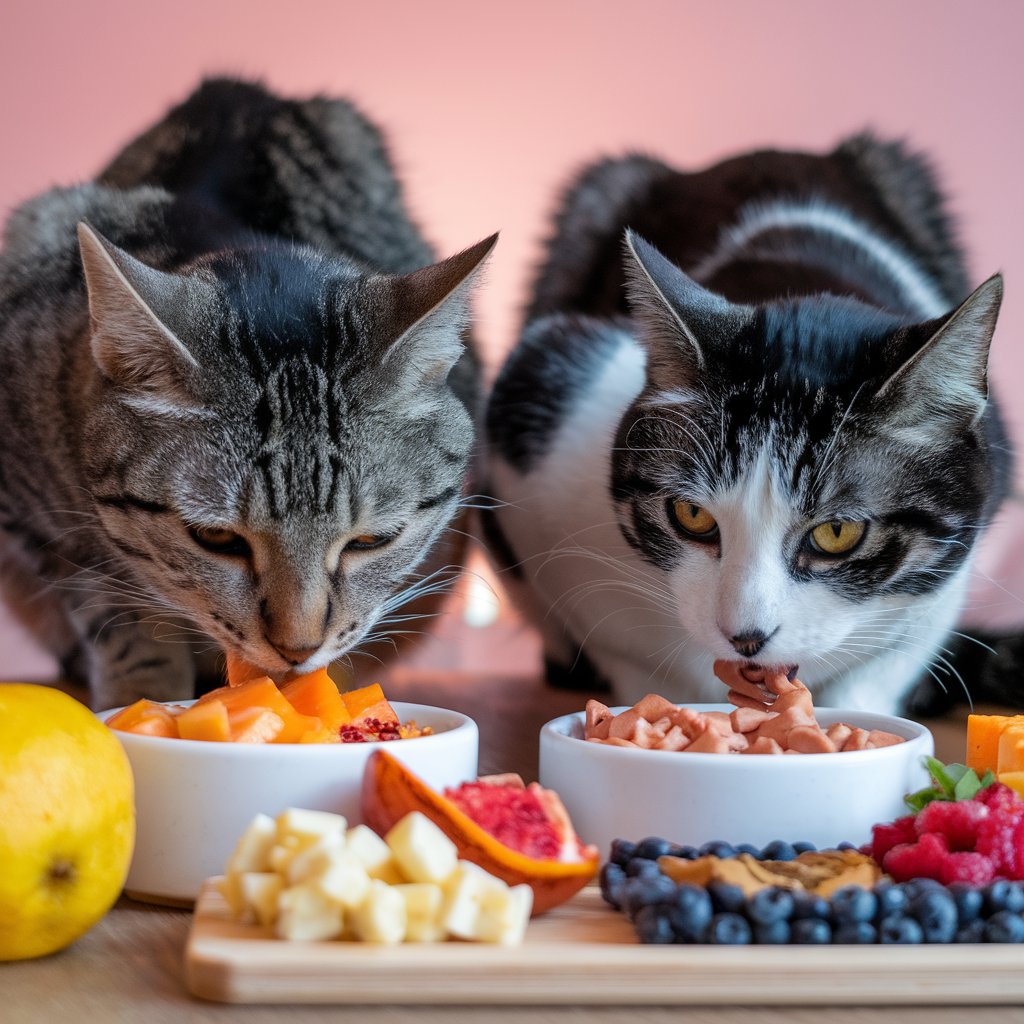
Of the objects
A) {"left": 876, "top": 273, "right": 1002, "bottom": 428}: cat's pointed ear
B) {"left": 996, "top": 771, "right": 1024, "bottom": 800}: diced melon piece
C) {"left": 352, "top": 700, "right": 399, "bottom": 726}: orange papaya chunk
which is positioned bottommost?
{"left": 996, "top": 771, "right": 1024, "bottom": 800}: diced melon piece

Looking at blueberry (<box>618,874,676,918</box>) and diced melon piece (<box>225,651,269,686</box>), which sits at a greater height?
diced melon piece (<box>225,651,269,686</box>)

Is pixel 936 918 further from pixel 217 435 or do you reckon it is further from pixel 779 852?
pixel 217 435

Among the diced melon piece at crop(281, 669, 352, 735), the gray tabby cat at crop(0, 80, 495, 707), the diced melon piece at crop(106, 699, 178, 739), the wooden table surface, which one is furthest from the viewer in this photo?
the gray tabby cat at crop(0, 80, 495, 707)

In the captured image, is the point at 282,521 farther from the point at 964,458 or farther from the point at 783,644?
the point at 964,458

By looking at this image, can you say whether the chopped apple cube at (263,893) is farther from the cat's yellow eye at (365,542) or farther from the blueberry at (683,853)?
the cat's yellow eye at (365,542)

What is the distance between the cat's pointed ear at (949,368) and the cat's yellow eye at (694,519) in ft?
0.71

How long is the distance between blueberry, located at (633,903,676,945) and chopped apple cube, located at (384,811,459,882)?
131 millimetres

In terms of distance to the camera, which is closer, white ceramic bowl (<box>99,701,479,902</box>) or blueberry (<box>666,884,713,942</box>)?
blueberry (<box>666,884,713,942</box>)

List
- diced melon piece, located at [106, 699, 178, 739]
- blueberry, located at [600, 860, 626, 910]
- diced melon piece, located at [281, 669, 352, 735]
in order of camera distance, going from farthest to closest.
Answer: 1. diced melon piece, located at [281, 669, 352, 735]
2. diced melon piece, located at [106, 699, 178, 739]
3. blueberry, located at [600, 860, 626, 910]

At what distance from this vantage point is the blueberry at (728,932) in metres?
0.89

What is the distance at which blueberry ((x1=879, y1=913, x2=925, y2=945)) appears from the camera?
0.89 m

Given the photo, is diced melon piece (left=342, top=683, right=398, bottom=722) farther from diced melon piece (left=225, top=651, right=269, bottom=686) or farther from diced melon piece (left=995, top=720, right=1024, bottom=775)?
diced melon piece (left=995, top=720, right=1024, bottom=775)

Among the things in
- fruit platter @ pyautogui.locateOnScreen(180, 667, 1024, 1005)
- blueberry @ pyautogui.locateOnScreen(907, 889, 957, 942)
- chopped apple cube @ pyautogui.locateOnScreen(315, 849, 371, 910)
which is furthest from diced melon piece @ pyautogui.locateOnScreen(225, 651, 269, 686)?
blueberry @ pyautogui.locateOnScreen(907, 889, 957, 942)

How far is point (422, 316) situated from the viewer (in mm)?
1315
